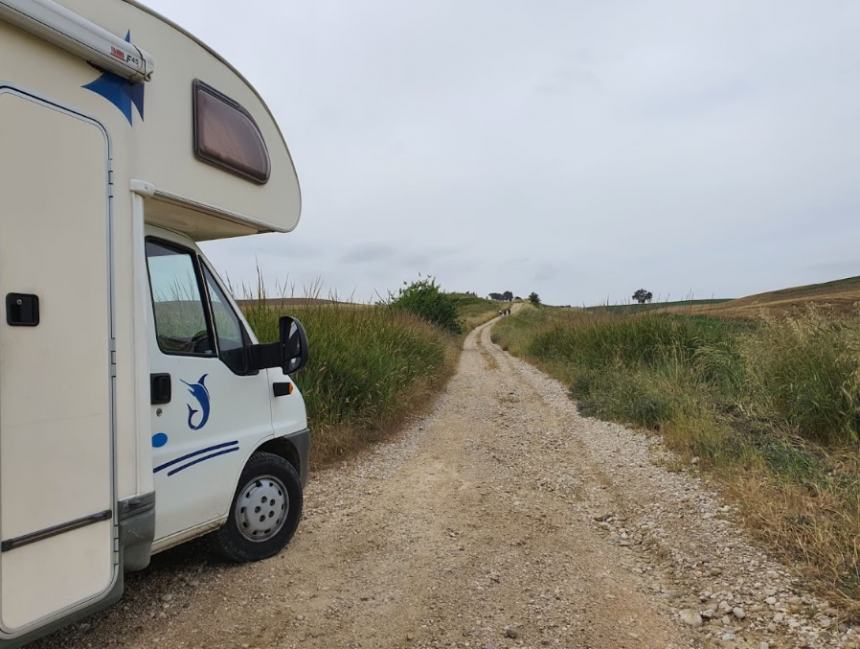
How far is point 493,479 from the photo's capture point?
5.64 m

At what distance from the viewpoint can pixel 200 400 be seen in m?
3.05

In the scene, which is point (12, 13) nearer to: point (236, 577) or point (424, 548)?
point (236, 577)

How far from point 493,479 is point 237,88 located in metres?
4.31

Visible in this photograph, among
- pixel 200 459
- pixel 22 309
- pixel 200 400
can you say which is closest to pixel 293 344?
pixel 200 400

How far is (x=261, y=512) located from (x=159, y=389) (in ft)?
4.29

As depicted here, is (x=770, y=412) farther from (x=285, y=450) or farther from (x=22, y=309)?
(x=22, y=309)

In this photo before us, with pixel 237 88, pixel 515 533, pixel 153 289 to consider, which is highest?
pixel 237 88

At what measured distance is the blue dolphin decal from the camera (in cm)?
297

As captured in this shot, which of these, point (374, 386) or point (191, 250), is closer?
point (191, 250)

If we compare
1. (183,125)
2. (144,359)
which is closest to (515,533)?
(144,359)

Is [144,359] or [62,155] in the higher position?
[62,155]

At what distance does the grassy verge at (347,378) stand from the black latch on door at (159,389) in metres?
3.53

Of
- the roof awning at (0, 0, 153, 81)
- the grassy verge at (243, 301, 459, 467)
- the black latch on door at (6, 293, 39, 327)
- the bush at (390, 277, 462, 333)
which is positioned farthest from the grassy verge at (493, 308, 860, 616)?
the bush at (390, 277, 462, 333)

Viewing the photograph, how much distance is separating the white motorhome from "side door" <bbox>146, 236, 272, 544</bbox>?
1 centimetres
